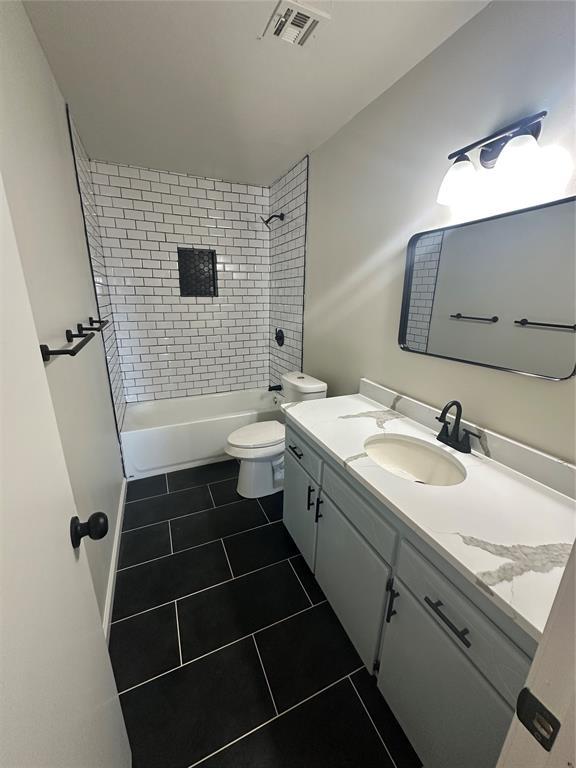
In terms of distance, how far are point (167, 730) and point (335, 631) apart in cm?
72

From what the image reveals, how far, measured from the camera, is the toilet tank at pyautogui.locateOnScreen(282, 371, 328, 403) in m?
2.03

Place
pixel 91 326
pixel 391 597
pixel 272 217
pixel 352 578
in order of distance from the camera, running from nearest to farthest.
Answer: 1. pixel 391 597
2. pixel 352 578
3. pixel 91 326
4. pixel 272 217

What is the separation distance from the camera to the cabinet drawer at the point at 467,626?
65 cm

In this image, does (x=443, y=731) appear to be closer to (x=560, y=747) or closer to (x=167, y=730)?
(x=560, y=747)

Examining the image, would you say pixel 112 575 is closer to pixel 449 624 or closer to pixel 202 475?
pixel 202 475

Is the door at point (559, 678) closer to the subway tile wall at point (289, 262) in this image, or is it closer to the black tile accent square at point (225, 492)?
the black tile accent square at point (225, 492)

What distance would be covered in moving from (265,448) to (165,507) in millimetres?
821

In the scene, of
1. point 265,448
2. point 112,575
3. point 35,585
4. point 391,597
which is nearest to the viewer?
point 35,585

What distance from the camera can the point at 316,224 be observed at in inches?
85.7

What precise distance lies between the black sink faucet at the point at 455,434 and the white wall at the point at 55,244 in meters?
1.31

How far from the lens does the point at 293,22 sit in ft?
3.70

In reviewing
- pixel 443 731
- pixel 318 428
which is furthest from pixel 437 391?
pixel 443 731

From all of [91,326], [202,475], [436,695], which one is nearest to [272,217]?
[91,326]

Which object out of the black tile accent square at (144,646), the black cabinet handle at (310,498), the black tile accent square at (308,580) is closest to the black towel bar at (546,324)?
the black cabinet handle at (310,498)
